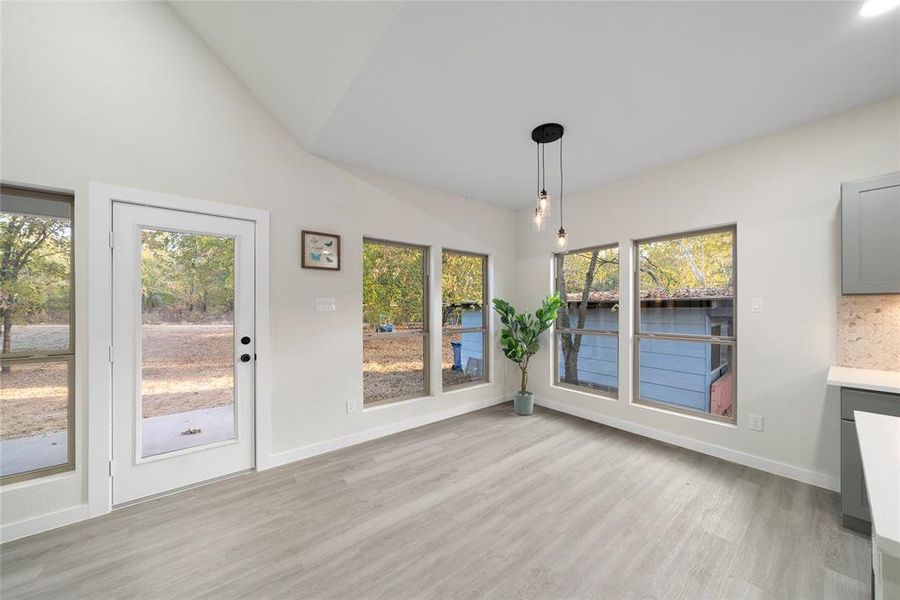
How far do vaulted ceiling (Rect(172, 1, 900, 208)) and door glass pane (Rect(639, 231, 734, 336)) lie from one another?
2.83 ft

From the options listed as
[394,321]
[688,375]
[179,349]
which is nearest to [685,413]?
[688,375]

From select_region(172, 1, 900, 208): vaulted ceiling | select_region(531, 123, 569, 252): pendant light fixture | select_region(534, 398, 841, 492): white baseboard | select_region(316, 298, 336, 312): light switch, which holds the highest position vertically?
select_region(172, 1, 900, 208): vaulted ceiling

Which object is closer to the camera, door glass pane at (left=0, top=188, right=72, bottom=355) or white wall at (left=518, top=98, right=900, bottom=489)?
door glass pane at (left=0, top=188, right=72, bottom=355)

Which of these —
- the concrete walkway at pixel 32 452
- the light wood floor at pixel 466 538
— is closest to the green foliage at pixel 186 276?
the concrete walkway at pixel 32 452

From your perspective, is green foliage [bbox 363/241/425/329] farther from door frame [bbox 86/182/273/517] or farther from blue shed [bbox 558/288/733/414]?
blue shed [bbox 558/288/733/414]

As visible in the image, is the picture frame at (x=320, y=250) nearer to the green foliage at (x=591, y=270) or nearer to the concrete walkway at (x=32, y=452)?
the concrete walkway at (x=32, y=452)

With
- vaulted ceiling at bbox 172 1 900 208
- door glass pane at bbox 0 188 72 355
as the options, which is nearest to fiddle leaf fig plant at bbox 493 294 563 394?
vaulted ceiling at bbox 172 1 900 208

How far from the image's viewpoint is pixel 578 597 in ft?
5.08

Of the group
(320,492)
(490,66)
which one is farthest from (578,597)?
(490,66)

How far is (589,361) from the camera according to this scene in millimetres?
4055

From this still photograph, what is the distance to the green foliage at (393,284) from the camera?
3.44 metres

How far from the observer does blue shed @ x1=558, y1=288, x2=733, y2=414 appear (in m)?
3.07

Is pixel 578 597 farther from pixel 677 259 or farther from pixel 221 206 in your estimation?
pixel 221 206

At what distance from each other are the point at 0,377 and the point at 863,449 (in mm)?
4088
